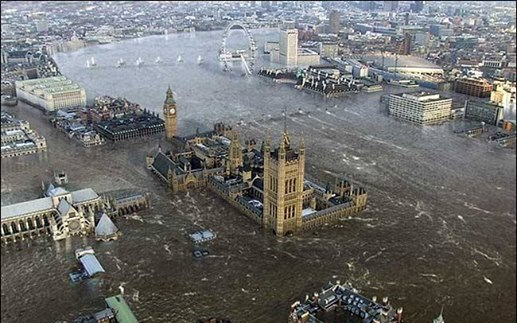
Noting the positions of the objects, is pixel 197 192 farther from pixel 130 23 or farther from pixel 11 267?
pixel 130 23

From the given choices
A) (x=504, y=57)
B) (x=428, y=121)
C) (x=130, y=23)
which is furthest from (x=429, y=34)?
(x=130, y=23)

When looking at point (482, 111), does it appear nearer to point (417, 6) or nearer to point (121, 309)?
point (417, 6)

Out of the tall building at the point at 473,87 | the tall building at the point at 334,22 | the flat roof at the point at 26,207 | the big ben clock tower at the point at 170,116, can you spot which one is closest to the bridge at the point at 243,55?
the tall building at the point at 334,22

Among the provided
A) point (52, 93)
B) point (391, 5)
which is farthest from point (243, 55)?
point (52, 93)

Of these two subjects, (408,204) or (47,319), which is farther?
(408,204)

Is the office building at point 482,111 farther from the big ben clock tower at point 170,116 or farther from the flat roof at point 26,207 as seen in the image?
the flat roof at point 26,207

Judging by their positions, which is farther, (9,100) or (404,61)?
(404,61)

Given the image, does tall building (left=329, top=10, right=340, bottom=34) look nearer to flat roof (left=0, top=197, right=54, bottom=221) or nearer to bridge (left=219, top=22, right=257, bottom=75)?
bridge (left=219, top=22, right=257, bottom=75)
